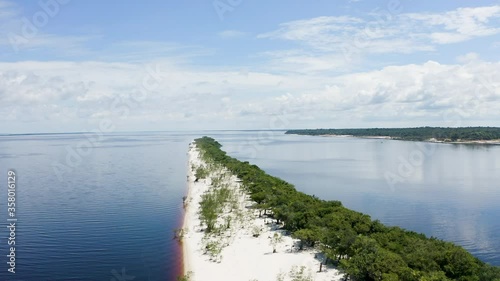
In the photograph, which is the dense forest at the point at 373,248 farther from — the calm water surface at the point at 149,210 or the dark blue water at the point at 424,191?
the calm water surface at the point at 149,210

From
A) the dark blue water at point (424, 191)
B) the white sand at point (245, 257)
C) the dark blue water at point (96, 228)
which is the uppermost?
the dark blue water at point (424, 191)

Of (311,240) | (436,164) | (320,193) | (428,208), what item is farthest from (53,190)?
(436,164)

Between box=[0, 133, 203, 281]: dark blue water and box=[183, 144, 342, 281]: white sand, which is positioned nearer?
box=[183, 144, 342, 281]: white sand

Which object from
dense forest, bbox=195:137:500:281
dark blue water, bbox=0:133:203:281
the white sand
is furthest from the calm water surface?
dense forest, bbox=195:137:500:281

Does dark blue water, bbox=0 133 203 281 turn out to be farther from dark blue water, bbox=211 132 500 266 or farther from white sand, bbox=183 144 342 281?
dark blue water, bbox=211 132 500 266

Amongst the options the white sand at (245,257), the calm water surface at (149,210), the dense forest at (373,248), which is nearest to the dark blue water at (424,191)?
the calm water surface at (149,210)

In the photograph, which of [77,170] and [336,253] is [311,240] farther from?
[77,170]
